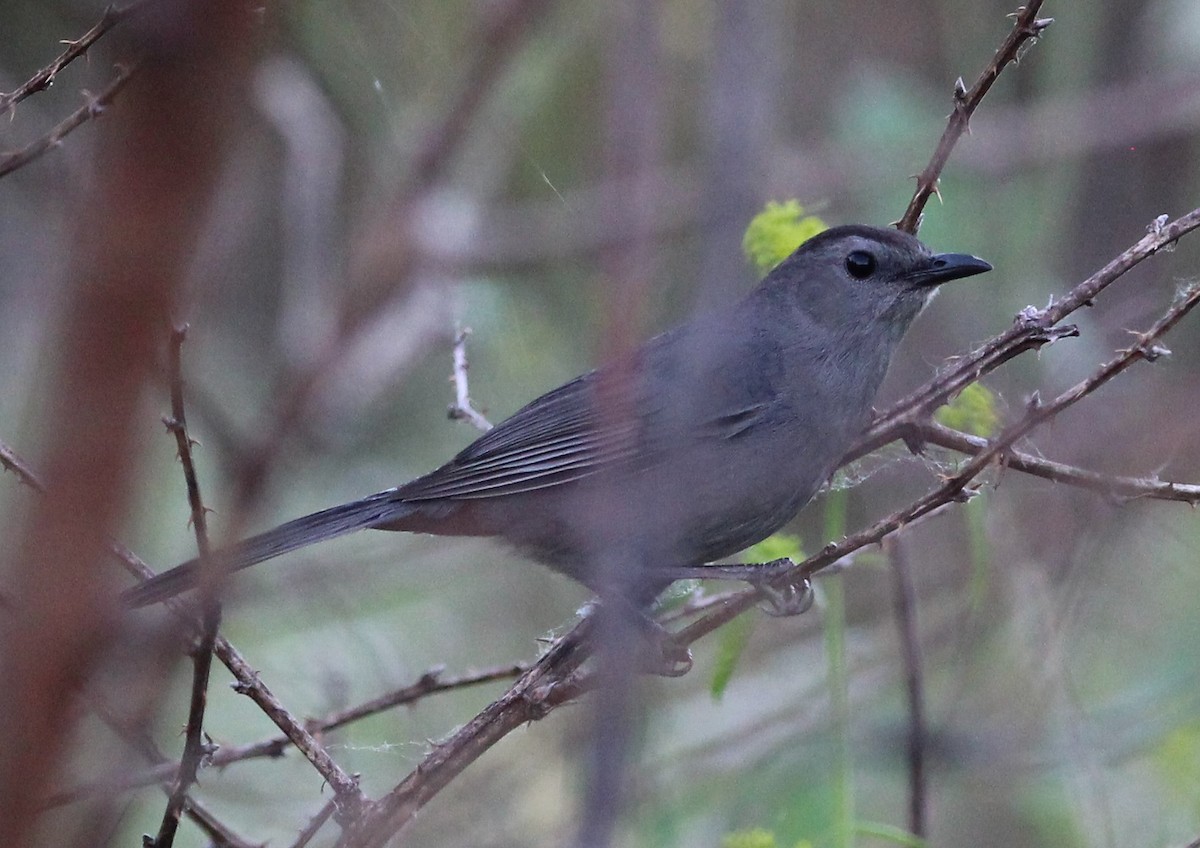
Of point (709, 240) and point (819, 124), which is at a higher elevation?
point (819, 124)

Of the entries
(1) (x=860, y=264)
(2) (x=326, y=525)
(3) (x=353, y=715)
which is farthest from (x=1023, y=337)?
(2) (x=326, y=525)

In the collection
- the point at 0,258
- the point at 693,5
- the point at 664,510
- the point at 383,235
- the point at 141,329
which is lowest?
the point at 141,329

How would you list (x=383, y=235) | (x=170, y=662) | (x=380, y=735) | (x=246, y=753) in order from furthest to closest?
(x=380, y=735)
(x=246, y=753)
(x=383, y=235)
(x=170, y=662)

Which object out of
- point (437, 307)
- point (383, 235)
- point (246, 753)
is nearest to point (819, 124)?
point (437, 307)

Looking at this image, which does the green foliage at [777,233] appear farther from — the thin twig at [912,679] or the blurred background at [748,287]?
the thin twig at [912,679]

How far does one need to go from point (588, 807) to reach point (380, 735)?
4506mm

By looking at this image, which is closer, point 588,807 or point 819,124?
point 588,807

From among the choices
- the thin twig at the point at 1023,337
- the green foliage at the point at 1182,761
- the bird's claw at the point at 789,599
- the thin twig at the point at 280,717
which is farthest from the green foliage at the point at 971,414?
the thin twig at the point at 280,717

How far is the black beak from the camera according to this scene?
411 cm

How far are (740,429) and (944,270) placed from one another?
79cm

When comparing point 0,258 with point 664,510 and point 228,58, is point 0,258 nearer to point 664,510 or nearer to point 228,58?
point 664,510

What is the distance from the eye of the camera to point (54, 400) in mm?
764

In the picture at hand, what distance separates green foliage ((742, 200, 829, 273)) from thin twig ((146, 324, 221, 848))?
196 cm

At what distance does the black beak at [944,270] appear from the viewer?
4113 millimetres
